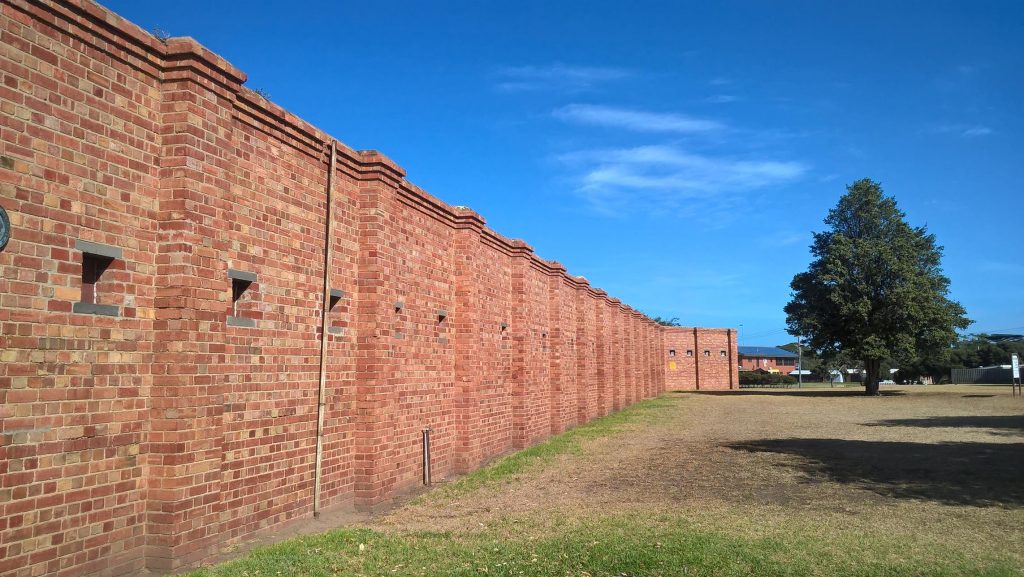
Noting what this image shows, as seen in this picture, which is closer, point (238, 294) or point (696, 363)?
point (238, 294)

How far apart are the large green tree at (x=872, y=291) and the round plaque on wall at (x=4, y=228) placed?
4020 centimetres

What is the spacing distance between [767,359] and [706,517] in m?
114

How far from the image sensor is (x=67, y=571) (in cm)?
533

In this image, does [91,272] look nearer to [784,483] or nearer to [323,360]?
[323,360]

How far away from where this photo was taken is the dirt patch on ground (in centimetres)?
874

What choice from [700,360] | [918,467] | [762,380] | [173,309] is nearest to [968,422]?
[918,467]

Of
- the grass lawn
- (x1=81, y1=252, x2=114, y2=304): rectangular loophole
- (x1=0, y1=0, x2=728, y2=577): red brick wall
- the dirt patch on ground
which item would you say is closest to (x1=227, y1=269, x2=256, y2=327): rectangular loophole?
(x1=0, y1=0, x2=728, y2=577): red brick wall

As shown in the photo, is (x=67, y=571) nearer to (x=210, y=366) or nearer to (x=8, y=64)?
(x=210, y=366)

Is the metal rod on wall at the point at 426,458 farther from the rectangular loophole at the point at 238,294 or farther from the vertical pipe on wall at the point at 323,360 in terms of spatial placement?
the rectangular loophole at the point at 238,294

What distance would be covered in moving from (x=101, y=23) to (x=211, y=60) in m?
1.00

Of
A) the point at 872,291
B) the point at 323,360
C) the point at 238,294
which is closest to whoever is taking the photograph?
the point at 238,294

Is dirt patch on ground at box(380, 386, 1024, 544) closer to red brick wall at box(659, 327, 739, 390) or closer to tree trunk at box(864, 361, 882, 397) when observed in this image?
tree trunk at box(864, 361, 882, 397)

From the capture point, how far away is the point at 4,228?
5008mm

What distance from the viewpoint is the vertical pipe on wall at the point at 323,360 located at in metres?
8.59
